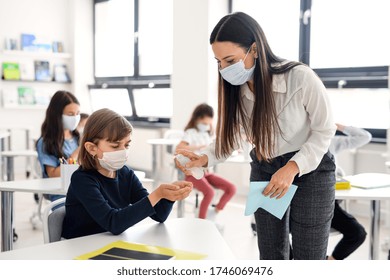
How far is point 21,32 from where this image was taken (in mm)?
5426

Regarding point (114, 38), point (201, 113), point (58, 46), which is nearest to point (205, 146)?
point (201, 113)

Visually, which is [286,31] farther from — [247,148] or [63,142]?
[63,142]

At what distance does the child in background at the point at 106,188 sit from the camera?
1.22 m

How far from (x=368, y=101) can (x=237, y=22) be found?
2.57 meters

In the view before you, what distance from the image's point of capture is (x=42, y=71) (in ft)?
18.5

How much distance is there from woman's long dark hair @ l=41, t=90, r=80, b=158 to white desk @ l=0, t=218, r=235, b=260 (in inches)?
46.5

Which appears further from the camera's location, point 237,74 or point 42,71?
point 42,71

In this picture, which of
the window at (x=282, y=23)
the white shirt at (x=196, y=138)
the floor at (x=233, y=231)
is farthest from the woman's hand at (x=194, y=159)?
the window at (x=282, y=23)

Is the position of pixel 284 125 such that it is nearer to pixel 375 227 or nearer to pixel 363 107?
pixel 375 227

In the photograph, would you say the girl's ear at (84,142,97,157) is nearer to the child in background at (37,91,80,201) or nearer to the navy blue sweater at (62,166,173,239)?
the navy blue sweater at (62,166,173,239)

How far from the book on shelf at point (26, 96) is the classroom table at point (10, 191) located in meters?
3.73

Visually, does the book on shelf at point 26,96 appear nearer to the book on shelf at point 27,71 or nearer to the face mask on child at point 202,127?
the book on shelf at point 27,71

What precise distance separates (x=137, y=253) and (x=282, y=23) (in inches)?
129
